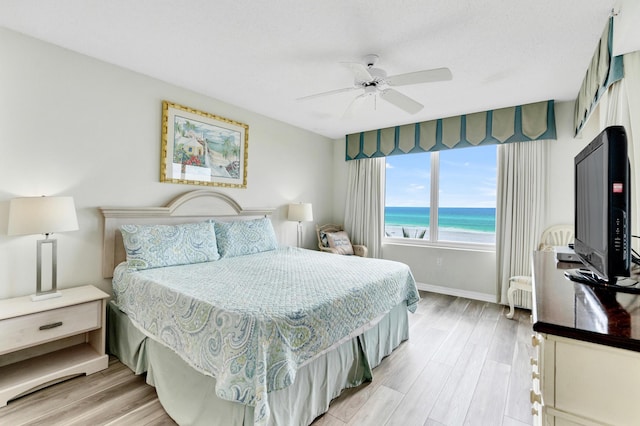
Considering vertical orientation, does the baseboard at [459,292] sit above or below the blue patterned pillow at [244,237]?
below

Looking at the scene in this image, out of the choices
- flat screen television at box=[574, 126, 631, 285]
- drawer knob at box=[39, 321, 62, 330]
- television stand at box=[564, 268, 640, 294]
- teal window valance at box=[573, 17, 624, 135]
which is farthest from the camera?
drawer knob at box=[39, 321, 62, 330]

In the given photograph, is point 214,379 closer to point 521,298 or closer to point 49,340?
point 49,340

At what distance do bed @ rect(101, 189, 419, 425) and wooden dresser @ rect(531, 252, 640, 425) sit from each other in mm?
1123

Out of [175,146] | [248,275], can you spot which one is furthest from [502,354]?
[175,146]

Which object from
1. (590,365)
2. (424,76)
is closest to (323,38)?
(424,76)

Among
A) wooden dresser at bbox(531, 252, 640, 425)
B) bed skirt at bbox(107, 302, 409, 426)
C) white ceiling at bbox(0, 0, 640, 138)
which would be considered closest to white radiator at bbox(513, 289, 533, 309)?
bed skirt at bbox(107, 302, 409, 426)

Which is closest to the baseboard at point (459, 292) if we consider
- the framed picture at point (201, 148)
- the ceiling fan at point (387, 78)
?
the ceiling fan at point (387, 78)

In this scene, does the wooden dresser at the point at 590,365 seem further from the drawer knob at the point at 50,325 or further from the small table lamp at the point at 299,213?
the small table lamp at the point at 299,213

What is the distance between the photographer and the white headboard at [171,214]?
2.71 metres

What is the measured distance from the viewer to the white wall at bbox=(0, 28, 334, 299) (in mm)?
2254

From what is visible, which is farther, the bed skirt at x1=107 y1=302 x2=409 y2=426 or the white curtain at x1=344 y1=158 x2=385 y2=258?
the white curtain at x1=344 y1=158 x2=385 y2=258

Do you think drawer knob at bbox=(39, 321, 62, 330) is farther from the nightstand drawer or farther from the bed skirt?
the bed skirt

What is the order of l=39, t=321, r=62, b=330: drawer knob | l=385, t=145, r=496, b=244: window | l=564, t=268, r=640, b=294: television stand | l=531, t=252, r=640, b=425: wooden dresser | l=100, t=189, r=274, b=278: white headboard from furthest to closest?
l=385, t=145, r=496, b=244: window < l=100, t=189, r=274, b=278: white headboard < l=39, t=321, r=62, b=330: drawer knob < l=564, t=268, r=640, b=294: television stand < l=531, t=252, r=640, b=425: wooden dresser

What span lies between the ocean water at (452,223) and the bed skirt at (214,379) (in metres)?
2.47
